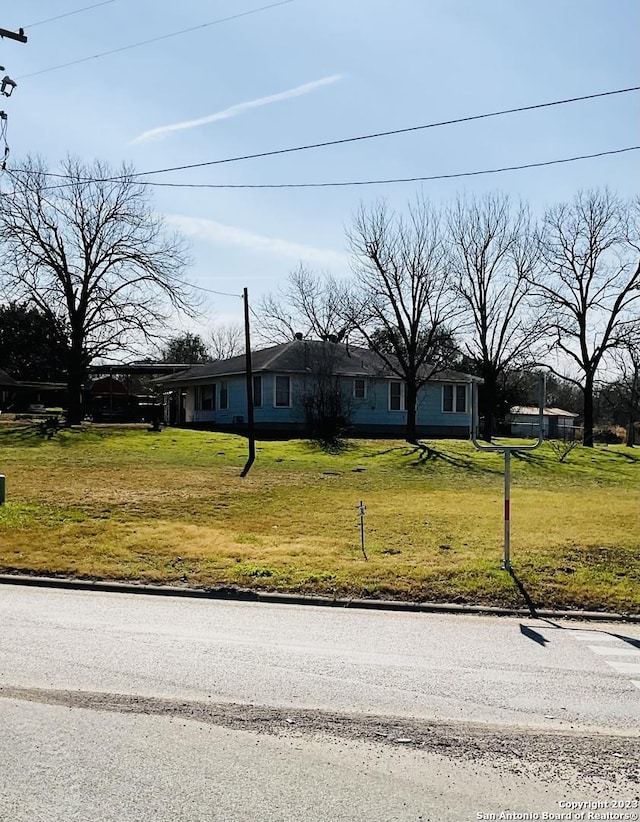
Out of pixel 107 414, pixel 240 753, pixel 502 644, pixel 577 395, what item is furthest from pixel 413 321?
pixel 577 395

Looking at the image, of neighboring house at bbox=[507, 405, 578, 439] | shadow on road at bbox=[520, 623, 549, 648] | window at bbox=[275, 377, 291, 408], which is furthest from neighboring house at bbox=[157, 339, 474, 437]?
shadow on road at bbox=[520, 623, 549, 648]

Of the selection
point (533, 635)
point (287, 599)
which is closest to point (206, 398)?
point (287, 599)

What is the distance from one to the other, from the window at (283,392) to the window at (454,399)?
1096 cm

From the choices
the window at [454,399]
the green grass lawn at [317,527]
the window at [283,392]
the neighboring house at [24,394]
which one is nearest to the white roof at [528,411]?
the window at [454,399]

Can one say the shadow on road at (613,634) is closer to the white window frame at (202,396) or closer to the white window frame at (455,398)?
the white window frame at (202,396)

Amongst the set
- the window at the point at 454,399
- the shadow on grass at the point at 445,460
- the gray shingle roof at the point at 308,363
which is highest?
the gray shingle roof at the point at 308,363

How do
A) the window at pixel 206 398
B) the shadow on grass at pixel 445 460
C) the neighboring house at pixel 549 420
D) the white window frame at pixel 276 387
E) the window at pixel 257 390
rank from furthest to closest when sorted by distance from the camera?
the neighboring house at pixel 549 420 → the window at pixel 206 398 → the window at pixel 257 390 → the white window frame at pixel 276 387 → the shadow on grass at pixel 445 460

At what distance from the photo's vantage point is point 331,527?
14977 millimetres

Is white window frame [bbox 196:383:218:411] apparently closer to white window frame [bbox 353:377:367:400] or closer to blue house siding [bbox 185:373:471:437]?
blue house siding [bbox 185:373:471:437]

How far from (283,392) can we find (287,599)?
100 feet

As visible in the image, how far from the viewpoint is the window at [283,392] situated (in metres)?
40.2

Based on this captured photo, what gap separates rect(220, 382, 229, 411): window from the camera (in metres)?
43.6

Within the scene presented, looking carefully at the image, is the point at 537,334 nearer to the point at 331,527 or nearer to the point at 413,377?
the point at 413,377

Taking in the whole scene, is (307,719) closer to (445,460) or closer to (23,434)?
(445,460)
